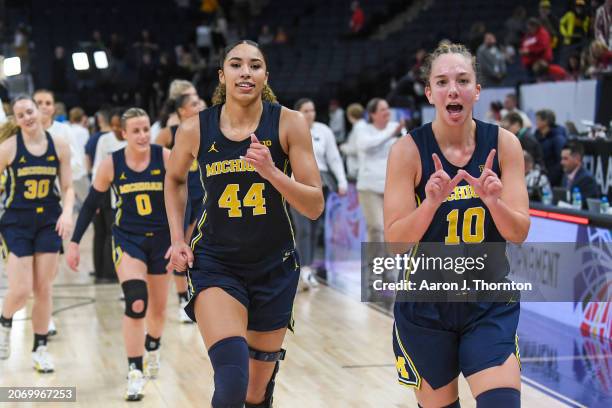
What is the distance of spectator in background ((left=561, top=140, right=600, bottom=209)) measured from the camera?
8977mm

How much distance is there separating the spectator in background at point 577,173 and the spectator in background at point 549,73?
350 cm

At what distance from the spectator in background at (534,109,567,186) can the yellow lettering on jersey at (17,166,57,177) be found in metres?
5.69

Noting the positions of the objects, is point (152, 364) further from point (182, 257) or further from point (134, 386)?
point (182, 257)

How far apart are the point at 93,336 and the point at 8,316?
122 centimetres

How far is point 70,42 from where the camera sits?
940 inches

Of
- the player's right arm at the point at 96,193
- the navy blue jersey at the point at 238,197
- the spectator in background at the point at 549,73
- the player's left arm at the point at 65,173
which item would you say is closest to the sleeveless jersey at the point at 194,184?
the player's left arm at the point at 65,173

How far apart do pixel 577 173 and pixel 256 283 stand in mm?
5610

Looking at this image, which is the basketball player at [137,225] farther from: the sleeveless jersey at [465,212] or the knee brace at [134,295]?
the sleeveless jersey at [465,212]

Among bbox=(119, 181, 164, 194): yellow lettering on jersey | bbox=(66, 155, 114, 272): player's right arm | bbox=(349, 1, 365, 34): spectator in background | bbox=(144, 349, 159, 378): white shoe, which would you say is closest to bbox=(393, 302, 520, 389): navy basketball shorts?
bbox=(119, 181, 164, 194): yellow lettering on jersey

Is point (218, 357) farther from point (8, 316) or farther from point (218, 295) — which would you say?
point (8, 316)

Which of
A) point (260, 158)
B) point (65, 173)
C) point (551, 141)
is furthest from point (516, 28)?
point (260, 158)

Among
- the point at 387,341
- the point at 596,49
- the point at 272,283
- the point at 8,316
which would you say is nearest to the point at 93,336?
the point at 8,316

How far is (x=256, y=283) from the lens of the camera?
4.31 meters

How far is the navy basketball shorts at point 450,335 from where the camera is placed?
11.5 feet
